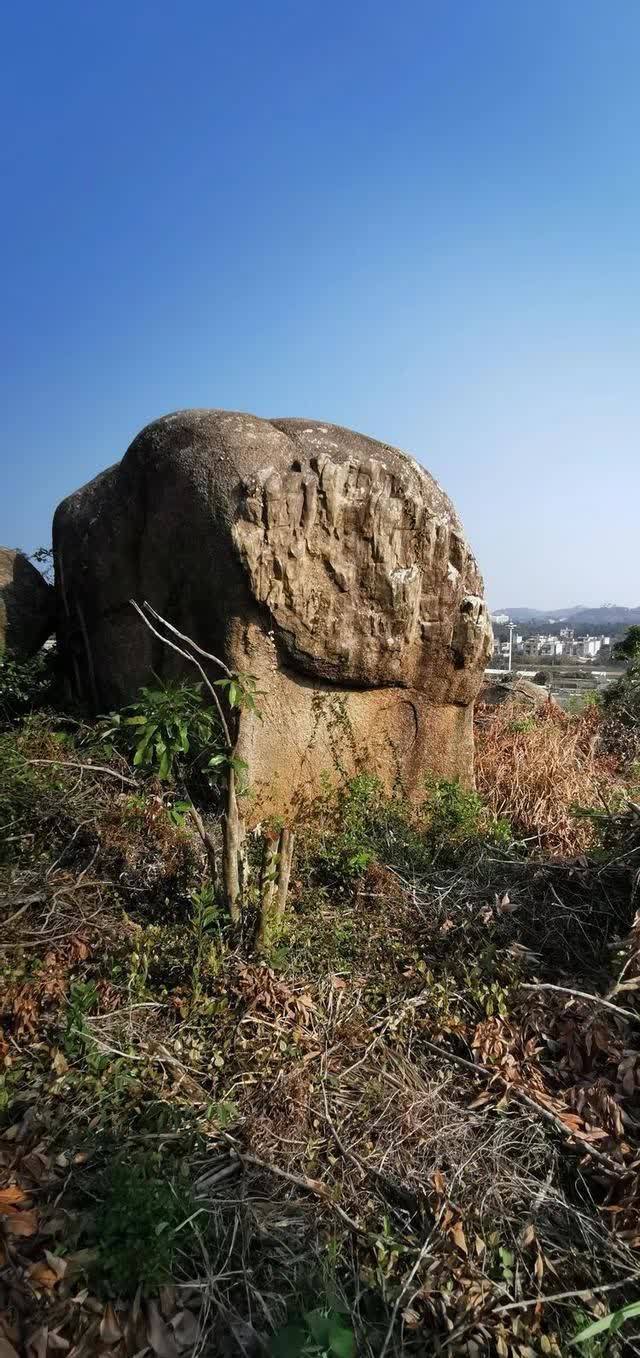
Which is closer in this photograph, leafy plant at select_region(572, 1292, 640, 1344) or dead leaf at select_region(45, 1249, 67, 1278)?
leafy plant at select_region(572, 1292, 640, 1344)

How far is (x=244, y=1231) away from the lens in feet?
7.88

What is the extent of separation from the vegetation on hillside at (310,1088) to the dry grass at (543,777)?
39.5 inches

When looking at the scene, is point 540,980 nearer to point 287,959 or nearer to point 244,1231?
point 287,959

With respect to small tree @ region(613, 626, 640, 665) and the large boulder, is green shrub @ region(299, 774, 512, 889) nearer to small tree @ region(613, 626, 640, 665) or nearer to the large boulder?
the large boulder

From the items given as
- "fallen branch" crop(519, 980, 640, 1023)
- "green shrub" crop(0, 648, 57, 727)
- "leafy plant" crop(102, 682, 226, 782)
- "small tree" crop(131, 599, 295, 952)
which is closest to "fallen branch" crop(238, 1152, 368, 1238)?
"small tree" crop(131, 599, 295, 952)

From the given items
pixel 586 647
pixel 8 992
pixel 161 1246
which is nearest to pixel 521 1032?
pixel 161 1246

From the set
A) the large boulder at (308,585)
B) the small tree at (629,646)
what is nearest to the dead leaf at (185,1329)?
the large boulder at (308,585)

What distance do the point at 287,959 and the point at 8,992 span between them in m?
1.20

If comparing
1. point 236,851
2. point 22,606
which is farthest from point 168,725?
point 22,606

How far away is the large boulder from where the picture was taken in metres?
4.90

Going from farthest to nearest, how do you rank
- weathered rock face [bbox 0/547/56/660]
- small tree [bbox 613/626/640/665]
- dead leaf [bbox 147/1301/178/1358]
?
small tree [bbox 613/626/640/665], weathered rock face [bbox 0/547/56/660], dead leaf [bbox 147/1301/178/1358]

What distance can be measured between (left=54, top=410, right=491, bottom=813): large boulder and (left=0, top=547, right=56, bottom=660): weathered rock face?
128 cm

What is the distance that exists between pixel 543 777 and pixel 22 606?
4.73m

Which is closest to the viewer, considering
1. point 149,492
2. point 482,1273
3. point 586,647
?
point 482,1273
